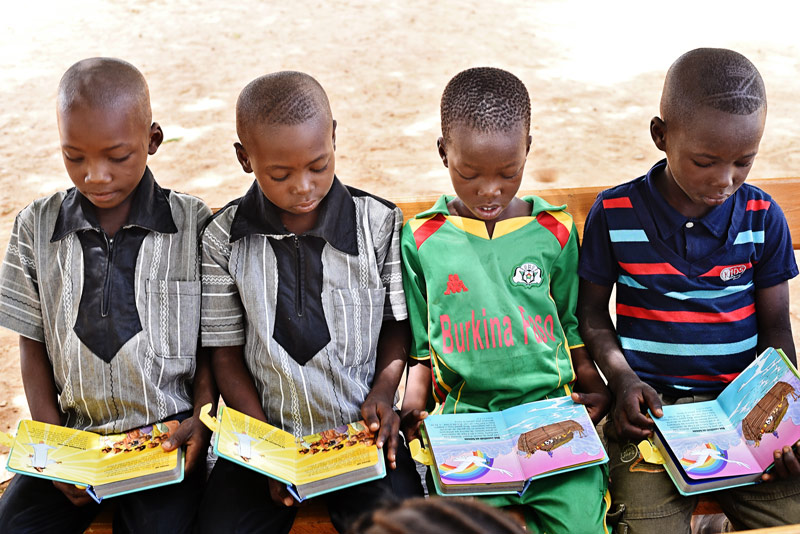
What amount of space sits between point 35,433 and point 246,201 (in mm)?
792

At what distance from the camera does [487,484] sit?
77.9 inches

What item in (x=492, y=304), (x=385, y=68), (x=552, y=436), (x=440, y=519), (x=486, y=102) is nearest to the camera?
(x=440, y=519)

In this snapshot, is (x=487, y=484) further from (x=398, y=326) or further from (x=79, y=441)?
(x=79, y=441)

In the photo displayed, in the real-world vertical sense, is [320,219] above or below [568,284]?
above

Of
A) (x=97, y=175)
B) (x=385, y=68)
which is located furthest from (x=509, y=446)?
(x=385, y=68)

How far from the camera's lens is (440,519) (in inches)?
41.1

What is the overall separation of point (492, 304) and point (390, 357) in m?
0.32

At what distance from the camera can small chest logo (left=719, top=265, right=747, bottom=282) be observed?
2.27 metres

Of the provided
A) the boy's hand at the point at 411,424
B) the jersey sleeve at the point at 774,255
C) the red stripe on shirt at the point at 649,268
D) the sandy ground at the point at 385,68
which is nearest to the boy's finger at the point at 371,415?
the boy's hand at the point at 411,424

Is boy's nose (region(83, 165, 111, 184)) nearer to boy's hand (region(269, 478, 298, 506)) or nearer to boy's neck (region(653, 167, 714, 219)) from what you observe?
boy's hand (region(269, 478, 298, 506))

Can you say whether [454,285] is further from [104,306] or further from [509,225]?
[104,306]

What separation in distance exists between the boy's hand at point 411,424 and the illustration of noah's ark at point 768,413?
32.3 inches

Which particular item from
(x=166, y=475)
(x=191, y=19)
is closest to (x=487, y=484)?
(x=166, y=475)

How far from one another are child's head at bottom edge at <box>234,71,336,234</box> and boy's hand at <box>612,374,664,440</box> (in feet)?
3.07
